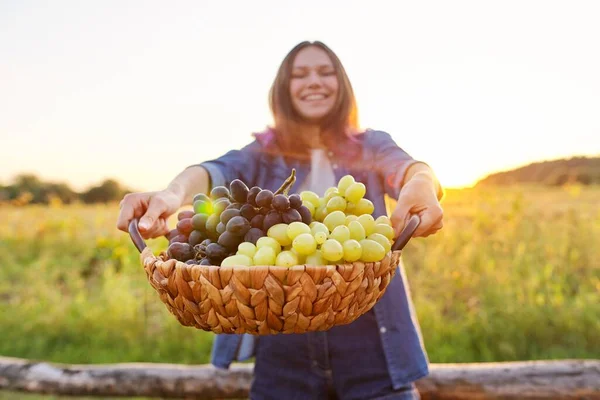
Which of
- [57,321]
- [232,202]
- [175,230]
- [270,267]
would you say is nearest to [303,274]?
[270,267]

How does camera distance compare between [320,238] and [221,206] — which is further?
[221,206]

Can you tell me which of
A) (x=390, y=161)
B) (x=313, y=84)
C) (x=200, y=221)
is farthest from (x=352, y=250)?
(x=313, y=84)

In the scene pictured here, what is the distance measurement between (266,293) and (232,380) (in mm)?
1685

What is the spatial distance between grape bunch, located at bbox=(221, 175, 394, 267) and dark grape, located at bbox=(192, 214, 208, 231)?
16cm

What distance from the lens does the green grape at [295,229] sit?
1.11m

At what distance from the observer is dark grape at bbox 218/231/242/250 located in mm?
1143

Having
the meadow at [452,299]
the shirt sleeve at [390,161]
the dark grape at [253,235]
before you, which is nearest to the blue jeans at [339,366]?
the shirt sleeve at [390,161]

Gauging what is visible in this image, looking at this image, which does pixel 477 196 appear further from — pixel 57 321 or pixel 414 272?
pixel 57 321

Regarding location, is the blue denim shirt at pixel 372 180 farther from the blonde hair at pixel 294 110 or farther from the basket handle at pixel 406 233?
the basket handle at pixel 406 233

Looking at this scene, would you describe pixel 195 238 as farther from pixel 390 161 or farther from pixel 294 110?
pixel 294 110

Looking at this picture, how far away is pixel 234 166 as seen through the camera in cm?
188

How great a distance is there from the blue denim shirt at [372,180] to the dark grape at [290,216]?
559mm

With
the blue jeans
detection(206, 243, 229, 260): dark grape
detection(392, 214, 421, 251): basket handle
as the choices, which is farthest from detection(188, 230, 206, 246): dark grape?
the blue jeans

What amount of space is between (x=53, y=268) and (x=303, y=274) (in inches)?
191
